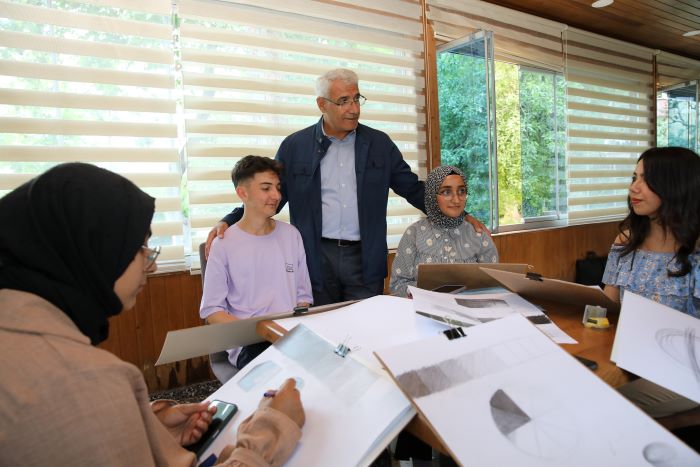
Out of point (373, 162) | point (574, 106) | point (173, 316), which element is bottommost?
point (173, 316)

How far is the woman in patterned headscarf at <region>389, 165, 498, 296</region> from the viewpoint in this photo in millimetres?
2223

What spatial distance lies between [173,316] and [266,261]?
3.28ft

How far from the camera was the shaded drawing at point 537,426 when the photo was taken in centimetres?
65

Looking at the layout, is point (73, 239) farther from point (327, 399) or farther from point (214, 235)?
point (214, 235)

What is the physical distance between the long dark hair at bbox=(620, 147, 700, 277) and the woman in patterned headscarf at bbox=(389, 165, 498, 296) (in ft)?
2.46

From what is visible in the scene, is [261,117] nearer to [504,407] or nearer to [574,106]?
[504,407]

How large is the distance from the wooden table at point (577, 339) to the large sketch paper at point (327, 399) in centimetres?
5

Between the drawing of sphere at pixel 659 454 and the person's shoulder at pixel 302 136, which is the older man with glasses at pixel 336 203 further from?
the drawing of sphere at pixel 659 454

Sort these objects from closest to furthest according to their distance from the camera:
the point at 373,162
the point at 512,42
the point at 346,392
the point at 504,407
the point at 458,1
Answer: the point at 504,407
the point at 346,392
the point at 373,162
the point at 458,1
the point at 512,42

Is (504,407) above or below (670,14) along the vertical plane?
below

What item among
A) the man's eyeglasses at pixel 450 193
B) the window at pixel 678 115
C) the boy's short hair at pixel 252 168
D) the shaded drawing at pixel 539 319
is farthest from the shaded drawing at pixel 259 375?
the window at pixel 678 115

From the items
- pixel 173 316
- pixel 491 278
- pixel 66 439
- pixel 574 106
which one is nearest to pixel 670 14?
pixel 574 106

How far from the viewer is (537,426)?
0.68 meters

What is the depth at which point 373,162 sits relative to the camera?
2467mm
